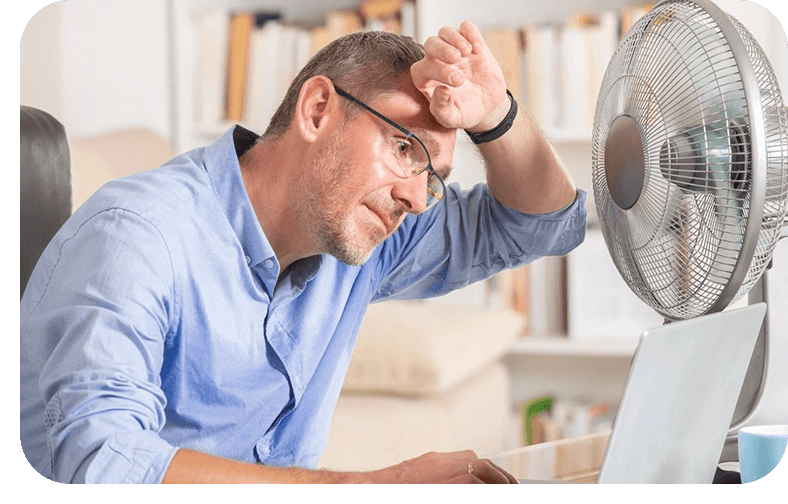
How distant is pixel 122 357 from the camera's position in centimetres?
72

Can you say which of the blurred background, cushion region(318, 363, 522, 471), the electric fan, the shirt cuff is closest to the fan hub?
the electric fan

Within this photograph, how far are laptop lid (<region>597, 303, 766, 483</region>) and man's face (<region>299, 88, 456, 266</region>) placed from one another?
1.34 ft

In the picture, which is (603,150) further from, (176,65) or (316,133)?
(176,65)

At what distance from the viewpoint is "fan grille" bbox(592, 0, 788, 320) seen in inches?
30.0

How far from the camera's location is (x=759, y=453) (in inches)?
32.2

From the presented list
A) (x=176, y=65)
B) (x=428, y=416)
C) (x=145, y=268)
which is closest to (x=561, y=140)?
(x=428, y=416)

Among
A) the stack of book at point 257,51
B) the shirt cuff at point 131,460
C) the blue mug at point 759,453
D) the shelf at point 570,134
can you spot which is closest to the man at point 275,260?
the shirt cuff at point 131,460

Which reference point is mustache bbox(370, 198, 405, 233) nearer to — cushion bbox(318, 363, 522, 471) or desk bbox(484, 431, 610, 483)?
desk bbox(484, 431, 610, 483)

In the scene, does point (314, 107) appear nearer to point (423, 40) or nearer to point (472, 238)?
point (472, 238)

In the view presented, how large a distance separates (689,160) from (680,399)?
25 cm

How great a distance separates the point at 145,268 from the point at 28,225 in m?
0.41

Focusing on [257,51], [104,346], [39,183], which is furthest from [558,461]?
[257,51]

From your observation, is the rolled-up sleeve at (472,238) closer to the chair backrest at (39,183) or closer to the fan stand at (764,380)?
the fan stand at (764,380)
